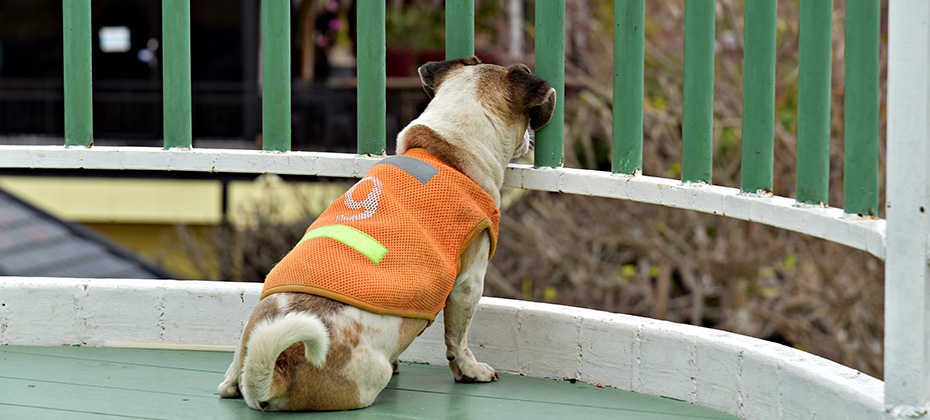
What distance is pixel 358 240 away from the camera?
2.98 metres

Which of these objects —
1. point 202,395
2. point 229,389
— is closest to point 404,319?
point 229,389

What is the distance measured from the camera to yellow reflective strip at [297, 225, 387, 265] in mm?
2969

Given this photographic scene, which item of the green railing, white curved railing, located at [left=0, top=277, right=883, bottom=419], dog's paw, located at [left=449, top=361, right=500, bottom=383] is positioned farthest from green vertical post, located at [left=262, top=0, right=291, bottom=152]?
dog's paw, located at [left=449, top=361, right=500, bottom=383]

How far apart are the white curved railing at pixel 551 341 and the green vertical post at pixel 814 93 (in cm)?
47

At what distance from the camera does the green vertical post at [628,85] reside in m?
3.22

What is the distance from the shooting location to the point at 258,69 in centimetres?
1334

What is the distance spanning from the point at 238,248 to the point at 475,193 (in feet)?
24.7

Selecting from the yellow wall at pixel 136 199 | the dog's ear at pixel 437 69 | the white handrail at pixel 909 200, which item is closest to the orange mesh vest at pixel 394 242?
the dog's ear at pixel 437 69

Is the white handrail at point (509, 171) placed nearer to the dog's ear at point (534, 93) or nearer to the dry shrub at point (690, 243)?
the dog's ear at point (534, 93)

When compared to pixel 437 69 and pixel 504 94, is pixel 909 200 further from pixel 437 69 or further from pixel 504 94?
pixel 437 69

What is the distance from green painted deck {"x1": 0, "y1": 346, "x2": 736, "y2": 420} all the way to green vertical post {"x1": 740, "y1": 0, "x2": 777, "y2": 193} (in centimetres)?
69

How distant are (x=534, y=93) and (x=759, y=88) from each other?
29.5 inches

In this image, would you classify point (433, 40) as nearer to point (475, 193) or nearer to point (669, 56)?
point (669, 56)

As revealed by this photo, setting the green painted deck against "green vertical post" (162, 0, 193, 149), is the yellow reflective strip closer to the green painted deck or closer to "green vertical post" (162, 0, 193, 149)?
the green painted deck
